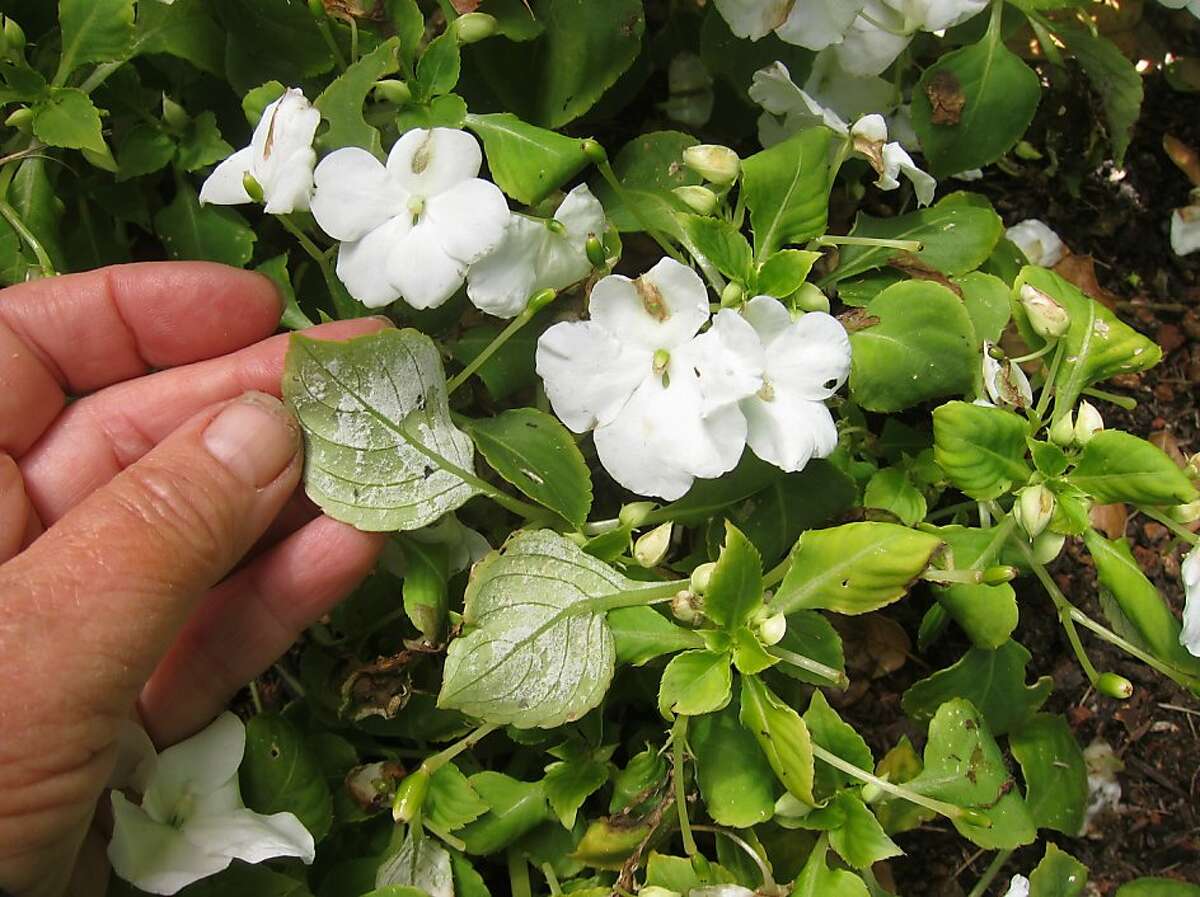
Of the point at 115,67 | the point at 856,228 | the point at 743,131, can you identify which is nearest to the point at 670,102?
the point at 743,131

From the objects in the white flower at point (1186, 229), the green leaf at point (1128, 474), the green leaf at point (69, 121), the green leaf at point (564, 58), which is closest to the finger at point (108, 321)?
the green leaf at point (69, 121)

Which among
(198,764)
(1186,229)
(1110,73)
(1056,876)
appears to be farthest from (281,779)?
(1186,229)

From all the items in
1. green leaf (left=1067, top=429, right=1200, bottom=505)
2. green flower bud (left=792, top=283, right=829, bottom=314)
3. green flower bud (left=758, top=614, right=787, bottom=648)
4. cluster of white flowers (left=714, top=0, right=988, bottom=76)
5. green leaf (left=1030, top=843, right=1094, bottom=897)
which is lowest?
green leaf (left=1030, top=843, right=1094, bottom=897)

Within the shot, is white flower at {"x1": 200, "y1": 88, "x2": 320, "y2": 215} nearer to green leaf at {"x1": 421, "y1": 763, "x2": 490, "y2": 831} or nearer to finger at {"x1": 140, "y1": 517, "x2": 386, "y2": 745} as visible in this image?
finger at {"x1": 140, "y1": 517, "x2": 386, "y2": 745}

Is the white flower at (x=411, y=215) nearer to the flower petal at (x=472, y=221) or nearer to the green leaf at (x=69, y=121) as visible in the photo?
the flower petal at (x=472, y=221)

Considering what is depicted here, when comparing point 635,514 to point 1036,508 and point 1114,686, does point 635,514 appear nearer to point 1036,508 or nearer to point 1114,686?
point 1036,508

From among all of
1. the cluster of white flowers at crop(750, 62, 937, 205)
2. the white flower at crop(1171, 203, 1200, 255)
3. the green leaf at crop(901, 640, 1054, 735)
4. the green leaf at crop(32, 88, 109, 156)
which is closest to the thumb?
the green leaf at crop(32, 88, 109, 156)

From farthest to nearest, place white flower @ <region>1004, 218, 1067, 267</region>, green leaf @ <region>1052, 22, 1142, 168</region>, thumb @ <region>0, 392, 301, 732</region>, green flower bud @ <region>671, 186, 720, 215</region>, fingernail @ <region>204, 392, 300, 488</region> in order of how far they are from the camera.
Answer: white flower @ <region>1004, 218, 1067, 267</region> → green leaf @ <region>1052, 22, 1142, 168</region> → green flower bud @ <region>671, 186, 720, 215</region> → fingernail @ <region>204, 392, 300, 488</region> → thumb @ <region>0, 392, 301, 732</region>
